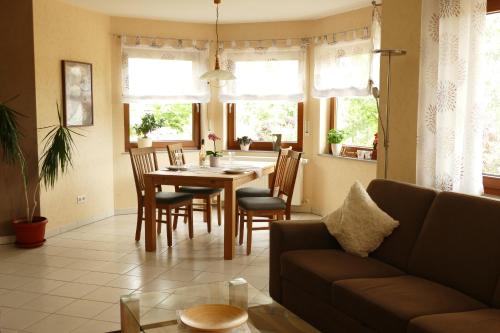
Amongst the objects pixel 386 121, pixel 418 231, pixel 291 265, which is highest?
pixel 386 121

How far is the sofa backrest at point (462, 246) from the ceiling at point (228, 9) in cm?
316

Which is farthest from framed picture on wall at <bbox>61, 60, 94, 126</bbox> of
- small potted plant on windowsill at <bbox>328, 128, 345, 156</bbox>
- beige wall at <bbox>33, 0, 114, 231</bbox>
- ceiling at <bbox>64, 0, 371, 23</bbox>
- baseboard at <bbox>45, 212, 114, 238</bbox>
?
small potted plant on windowsill at <bbox>328, 128, 345, 156</bbox>

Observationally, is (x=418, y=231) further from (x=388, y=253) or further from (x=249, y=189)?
(x=249, y=189)

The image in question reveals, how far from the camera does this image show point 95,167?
6031 millimetres

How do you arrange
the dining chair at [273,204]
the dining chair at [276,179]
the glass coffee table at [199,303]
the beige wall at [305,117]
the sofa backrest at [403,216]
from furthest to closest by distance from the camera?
the beige wall at [305,117] < the dining chair at [276,179] < the dining chair at [273,204] < the sofa backrest at [403,216] < the glass coffee table at [199,303]

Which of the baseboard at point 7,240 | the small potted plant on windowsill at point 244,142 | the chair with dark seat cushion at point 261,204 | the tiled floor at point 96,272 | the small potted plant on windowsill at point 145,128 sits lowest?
the tiled floor at point 96,272

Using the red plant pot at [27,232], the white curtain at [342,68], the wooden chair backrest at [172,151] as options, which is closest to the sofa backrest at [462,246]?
the white curtain at [342,68]

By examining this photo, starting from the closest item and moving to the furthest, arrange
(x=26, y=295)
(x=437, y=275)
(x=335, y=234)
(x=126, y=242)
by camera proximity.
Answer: (x=437, y=275)
(x=335, y=234)
(x=26, y=295)
(x=126, y=242)

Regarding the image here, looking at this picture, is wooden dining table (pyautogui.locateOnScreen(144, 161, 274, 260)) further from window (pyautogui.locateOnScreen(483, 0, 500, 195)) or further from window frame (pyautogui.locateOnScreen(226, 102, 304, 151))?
window (pyautogui.locateOnScreen(483, 0, 500, 195))

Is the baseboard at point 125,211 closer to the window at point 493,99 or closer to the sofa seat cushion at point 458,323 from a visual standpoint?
the window at point 493,99

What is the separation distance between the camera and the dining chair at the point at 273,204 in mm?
4766

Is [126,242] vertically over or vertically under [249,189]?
under

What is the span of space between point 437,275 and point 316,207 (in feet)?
12.2

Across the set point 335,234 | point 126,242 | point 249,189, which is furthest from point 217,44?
point 335,234
